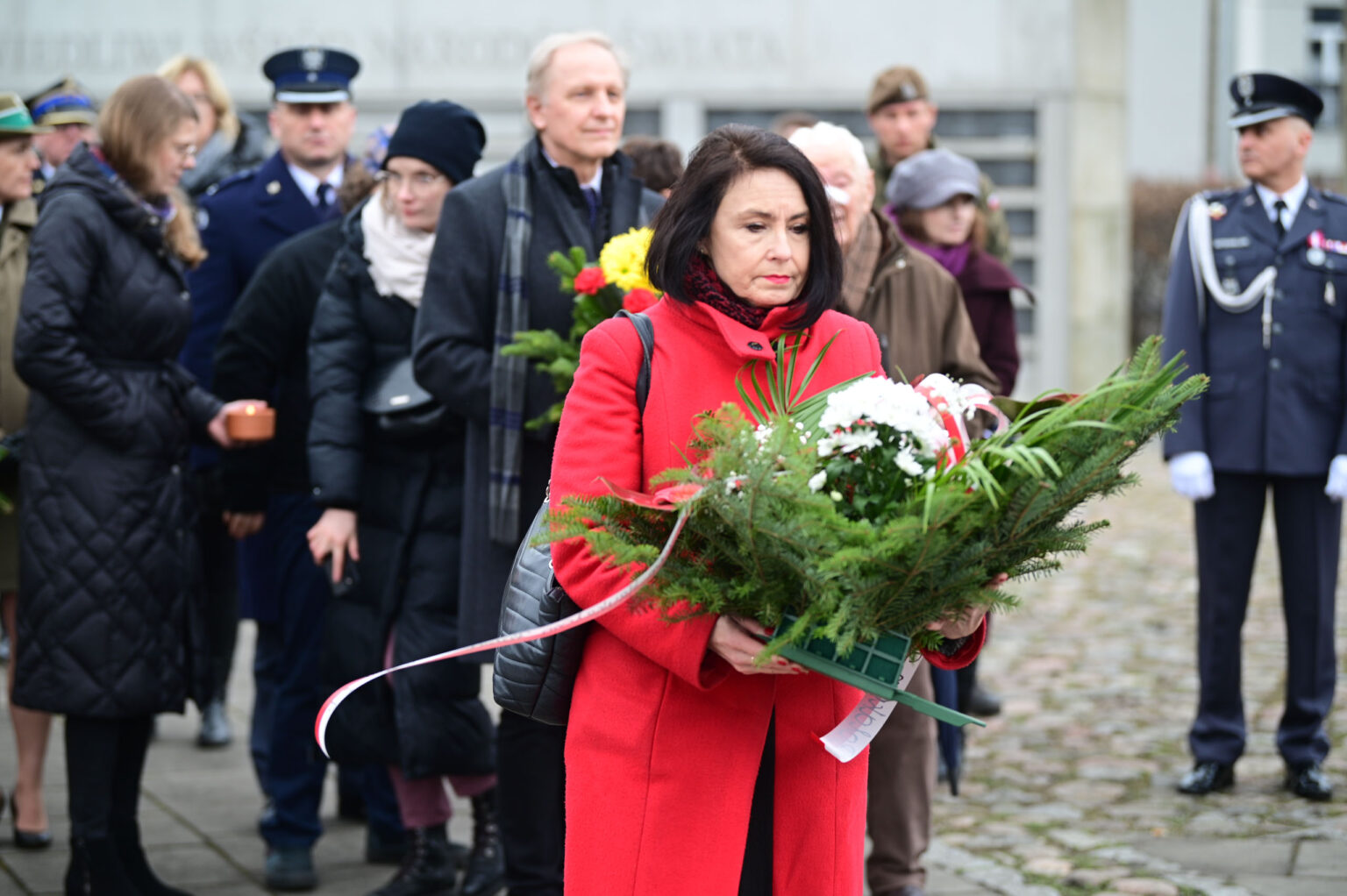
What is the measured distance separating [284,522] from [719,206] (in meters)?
3.02

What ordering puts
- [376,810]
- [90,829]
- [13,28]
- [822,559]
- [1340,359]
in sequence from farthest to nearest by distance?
[13,28]
[1340,359]
[376,810]
[90,829]
[822,559]

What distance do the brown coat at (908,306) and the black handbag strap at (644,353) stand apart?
6.26 feet

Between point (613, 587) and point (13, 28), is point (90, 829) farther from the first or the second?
point (13, 28)

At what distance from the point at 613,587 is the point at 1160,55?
3030 centimetres

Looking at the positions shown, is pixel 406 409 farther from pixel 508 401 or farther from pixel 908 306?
pixel 908 306

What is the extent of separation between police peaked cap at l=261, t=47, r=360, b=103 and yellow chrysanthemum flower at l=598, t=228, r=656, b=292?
260cm

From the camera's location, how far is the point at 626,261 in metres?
4.12

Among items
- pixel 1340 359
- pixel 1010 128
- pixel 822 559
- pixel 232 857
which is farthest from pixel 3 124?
pixel 1010 128

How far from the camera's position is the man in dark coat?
4.44 meters

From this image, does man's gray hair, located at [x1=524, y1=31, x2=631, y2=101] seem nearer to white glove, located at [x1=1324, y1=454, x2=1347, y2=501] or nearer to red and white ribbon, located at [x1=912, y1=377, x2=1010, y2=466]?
red and white ribbon, located at [x1=912, y1=377, x2=1010, y2=466]

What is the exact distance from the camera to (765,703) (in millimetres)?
2941

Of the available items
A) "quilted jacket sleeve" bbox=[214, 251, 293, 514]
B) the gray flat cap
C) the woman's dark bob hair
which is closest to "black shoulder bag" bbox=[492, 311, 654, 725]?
the woman's dark bob hair

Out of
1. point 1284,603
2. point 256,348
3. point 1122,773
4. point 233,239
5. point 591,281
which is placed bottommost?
point 1122,773

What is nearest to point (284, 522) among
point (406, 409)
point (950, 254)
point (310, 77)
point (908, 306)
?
point (406, 409)
